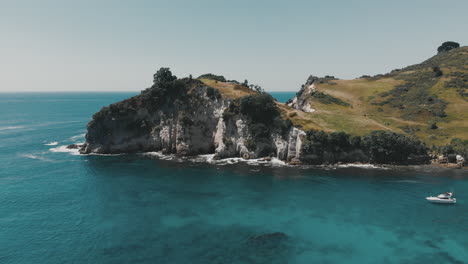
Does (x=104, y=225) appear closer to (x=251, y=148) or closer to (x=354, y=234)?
(x=354, y=234)

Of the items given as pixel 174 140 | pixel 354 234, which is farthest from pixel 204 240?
pixel 174 140

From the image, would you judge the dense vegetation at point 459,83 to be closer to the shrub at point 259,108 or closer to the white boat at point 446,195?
the white boat at point 446,195

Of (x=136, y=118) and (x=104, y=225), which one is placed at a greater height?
(x=136, y=118)

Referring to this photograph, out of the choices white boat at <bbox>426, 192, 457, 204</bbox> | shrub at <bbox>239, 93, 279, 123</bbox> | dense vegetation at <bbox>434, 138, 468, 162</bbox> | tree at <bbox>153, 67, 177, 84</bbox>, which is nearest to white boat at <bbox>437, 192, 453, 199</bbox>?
white boat at <bbox>426, 192, 457, 204</bbox>

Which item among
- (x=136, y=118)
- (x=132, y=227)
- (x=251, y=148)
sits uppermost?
(x=136, y=118)

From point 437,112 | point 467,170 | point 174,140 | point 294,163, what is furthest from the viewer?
point 437,112

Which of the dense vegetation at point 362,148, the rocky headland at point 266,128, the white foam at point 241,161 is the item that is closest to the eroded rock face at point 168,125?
the rocky headland at point 266,128
